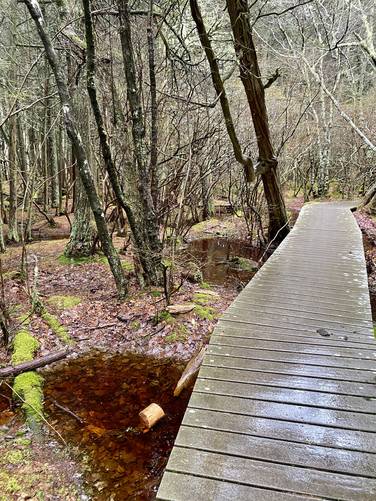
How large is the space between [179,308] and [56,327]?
2039mm

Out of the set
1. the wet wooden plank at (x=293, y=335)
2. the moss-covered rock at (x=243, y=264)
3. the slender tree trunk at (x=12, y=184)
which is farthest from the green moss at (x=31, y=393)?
the slender tree trunk at (x=12, y=184)

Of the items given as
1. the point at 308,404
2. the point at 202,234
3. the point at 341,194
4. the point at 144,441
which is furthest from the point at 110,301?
the point at 341,194

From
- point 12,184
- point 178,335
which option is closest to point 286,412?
point 178,335

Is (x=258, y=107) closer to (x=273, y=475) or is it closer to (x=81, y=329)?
(x=81, y=329)

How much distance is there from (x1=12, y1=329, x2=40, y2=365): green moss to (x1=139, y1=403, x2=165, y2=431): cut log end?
1.93 meters

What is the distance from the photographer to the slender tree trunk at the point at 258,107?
7441mm

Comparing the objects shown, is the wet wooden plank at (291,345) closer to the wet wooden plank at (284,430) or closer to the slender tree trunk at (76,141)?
the wet wooden plank at (284,430)

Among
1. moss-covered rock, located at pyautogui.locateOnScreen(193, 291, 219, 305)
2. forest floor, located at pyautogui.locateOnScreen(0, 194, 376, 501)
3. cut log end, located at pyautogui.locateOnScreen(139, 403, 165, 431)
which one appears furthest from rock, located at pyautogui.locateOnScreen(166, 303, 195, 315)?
cut log end, located at pyautogui.locateOnScreen(139, 403, 165, 431)

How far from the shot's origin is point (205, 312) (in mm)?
6660

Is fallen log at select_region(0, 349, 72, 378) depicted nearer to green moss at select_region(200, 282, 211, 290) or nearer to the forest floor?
the forest floor

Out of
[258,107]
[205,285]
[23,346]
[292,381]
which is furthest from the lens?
[258,107]

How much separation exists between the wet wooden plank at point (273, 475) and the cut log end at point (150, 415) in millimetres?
1651

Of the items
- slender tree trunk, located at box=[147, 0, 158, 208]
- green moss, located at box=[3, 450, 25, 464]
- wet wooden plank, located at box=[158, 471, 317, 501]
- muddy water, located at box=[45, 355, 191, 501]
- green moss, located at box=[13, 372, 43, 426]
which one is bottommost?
muddy water, located at box=[45, 355, 191, 501]

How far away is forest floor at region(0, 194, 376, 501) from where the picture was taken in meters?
3.28
